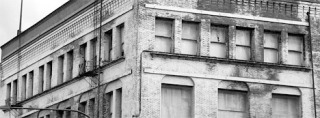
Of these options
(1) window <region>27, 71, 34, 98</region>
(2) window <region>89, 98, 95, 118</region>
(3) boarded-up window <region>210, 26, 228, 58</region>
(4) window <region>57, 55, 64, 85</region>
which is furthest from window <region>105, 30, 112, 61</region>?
(1) window <region>27, 71, 34, 98</region>

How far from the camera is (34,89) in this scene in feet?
202

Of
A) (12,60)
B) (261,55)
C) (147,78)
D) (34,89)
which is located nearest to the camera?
(147,78)

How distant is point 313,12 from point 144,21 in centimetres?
1029

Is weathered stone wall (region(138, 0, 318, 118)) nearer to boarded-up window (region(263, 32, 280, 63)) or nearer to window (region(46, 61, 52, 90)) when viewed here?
boarded-up window (region(263, 32, 280, 63))

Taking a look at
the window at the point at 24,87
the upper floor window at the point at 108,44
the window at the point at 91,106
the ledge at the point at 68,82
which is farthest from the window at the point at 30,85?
the upper floor window at the point at 108,44

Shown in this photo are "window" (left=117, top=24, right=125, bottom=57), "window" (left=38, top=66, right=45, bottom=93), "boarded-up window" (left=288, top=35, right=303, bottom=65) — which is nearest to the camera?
"window" (left=117, top=24, right=125, bottom=57)

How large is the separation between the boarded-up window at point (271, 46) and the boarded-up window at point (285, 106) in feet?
6.81

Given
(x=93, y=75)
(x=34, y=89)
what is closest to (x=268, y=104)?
(x=93, y=75)

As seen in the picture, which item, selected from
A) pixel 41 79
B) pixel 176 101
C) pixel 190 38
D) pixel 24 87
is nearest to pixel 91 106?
pixel 176 101

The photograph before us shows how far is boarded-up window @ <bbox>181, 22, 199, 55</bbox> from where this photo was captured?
49438 mm

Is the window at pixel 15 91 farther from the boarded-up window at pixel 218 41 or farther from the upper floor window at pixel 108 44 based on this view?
the boarded-up window at pixel 218 41

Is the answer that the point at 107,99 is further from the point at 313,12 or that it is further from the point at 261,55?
the point at 313,12

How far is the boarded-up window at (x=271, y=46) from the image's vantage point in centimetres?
5131

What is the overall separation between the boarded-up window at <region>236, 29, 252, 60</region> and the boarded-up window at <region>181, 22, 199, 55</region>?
2.47m
